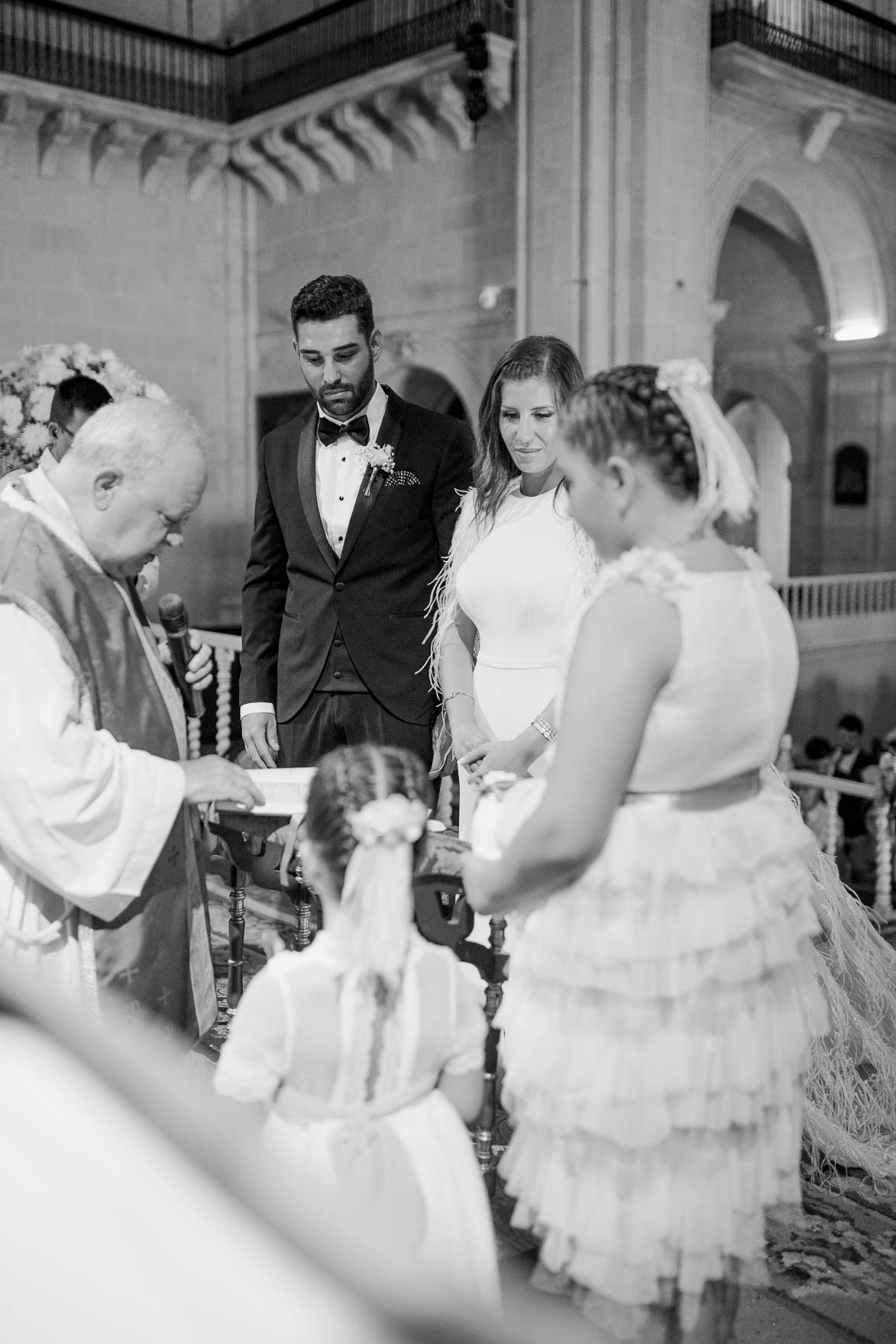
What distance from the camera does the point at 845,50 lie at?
43.7 feet

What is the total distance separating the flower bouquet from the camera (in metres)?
5.02

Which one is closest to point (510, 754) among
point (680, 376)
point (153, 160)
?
point (680, 376)

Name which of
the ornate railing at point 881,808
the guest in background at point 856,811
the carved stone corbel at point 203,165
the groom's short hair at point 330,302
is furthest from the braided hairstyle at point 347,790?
the carved stone corbel at point 203,165

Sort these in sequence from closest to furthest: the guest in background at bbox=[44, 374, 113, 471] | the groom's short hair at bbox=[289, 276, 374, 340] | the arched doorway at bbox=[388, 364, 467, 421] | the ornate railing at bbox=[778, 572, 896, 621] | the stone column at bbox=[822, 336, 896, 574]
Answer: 1. the groom's short hair at bbox=[289, 276, 374, 340]
2. the guest in background at bbox=[44, 374, 113, 471]
3. the arched doorway at bbox=[388, 364, 467, 421]
4. the ornate railing at bbox=[778, 572, 896, 621]
5. the stone column at bbox=[822, 336, 896, 574]

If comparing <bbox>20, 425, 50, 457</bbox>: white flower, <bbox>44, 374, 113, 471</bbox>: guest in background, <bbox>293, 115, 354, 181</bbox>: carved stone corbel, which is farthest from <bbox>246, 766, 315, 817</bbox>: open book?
<bbox>293, 115, 354, 181</bbox>: carved stone corbel

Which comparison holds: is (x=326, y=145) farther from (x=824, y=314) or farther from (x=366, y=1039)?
(x=366, y=1039)

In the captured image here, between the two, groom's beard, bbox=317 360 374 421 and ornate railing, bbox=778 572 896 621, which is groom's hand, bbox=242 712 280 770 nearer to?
groom's beard, bbox=317 360 374 421

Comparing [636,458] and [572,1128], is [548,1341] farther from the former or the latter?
[636,458]

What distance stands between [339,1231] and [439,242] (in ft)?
40.0

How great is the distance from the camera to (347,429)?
10.0 feet

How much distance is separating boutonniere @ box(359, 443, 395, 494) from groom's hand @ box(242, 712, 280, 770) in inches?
23.2

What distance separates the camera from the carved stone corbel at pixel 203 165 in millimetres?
13109

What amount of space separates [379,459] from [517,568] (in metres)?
0.54

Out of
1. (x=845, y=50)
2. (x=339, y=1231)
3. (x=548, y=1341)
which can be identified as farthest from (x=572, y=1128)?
(x=845, y=50)
